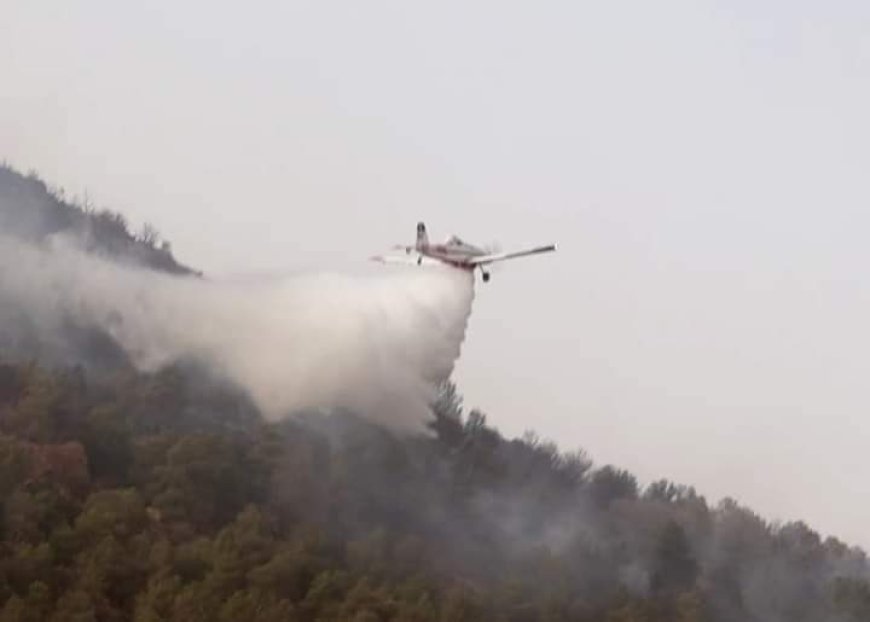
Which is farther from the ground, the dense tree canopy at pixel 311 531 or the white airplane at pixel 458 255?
the white airplane at pixel 458 255

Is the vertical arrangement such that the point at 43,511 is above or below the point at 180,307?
below

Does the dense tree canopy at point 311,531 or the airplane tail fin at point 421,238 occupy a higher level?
the airplane tail fin at point 421,238

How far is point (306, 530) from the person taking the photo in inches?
4080

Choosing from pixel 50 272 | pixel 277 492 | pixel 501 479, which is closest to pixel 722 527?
pixel 501 479

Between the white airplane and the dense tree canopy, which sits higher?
the white airplane

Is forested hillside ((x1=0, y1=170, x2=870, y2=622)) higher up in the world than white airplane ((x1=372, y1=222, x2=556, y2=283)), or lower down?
lower down

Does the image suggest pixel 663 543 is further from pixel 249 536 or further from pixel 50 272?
pixel 50 272

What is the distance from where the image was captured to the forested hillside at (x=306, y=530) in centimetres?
8462

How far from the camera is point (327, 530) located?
11125 cm

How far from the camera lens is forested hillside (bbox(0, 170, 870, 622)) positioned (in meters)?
84.6

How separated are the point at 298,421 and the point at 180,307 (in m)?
15.4

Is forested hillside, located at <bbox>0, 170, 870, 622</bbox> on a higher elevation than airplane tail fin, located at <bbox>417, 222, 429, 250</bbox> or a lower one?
lower

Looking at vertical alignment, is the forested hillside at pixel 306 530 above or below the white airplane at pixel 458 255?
below

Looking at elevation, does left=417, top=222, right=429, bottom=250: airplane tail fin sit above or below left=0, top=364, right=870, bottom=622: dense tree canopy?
above
